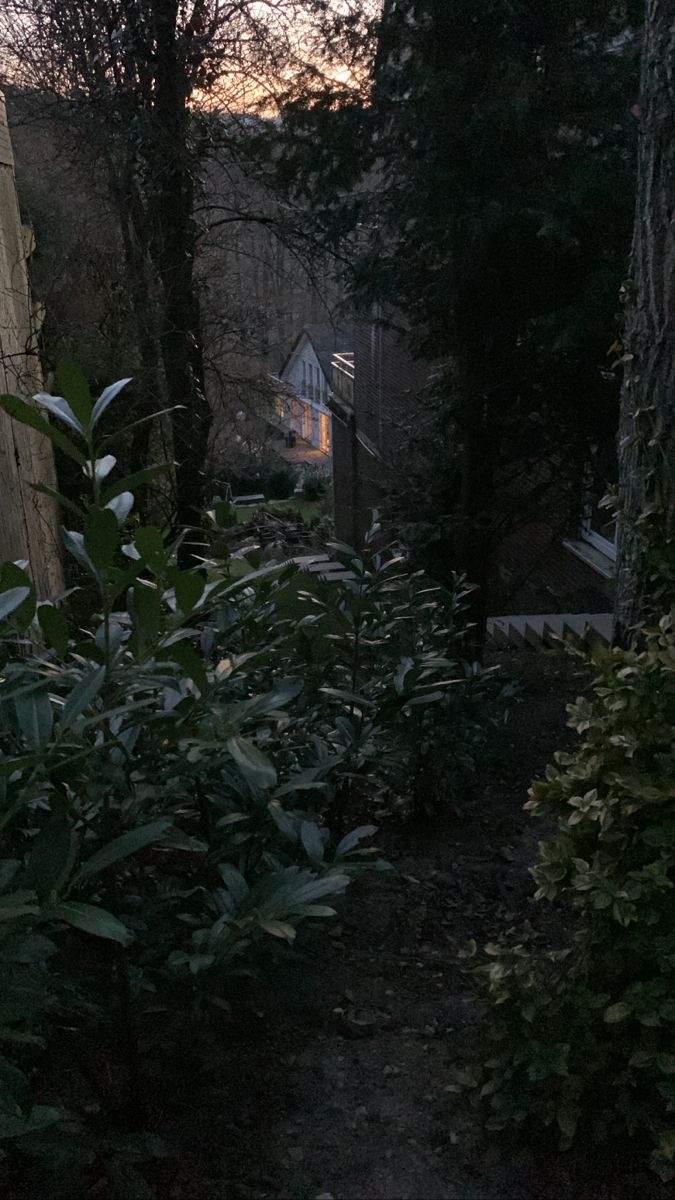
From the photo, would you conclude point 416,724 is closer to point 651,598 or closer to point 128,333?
point 651,598

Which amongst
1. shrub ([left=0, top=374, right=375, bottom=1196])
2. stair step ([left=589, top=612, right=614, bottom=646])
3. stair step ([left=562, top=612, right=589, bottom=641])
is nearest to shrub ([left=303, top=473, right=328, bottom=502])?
stair step ([left=562, top=612, right=589, bottom=641])

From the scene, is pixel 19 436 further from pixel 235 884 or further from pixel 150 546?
pixel 235 884

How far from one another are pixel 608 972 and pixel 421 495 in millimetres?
6430

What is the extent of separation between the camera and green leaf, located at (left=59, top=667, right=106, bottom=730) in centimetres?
170

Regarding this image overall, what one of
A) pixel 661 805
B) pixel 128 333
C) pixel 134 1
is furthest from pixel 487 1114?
pixel 134 1

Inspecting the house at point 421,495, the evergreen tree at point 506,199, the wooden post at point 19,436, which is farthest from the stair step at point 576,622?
the wooden post at point 19,436

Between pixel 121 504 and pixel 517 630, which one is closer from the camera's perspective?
pixel 121 504

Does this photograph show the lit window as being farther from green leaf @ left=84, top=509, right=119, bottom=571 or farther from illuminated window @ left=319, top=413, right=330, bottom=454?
green leaf @ left=84, top=509, right=119, bottom=571

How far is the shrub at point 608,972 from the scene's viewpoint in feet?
6.84

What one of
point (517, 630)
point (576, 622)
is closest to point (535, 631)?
point (517, 630)

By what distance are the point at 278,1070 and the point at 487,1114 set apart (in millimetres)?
549

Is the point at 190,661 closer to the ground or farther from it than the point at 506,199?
closer to the ground

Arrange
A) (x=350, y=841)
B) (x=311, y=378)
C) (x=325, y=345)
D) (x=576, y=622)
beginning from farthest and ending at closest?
(x=311, y=378)
(x=325, y=345)
(x=576, y=622)
(x=350, y=841)

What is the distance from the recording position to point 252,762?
167cm
